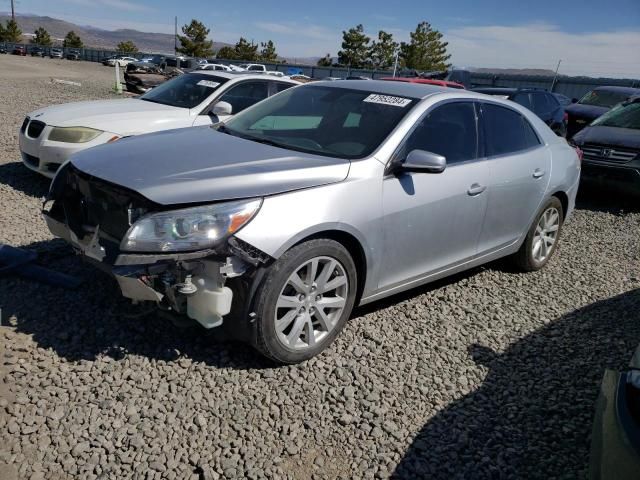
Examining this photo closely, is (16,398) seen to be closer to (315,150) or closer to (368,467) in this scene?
(368,467)

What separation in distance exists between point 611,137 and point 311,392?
736cm

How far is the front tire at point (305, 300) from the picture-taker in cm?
294

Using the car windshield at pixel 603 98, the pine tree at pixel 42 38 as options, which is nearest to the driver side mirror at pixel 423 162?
the car windshield at pixel 603 98

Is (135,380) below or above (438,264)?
below

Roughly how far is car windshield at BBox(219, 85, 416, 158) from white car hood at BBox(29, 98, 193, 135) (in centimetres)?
223

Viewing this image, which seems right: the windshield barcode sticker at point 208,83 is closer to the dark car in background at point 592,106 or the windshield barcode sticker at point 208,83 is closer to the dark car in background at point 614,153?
the dark car in background at point 614,153

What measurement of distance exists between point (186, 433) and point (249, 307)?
70 centimetres

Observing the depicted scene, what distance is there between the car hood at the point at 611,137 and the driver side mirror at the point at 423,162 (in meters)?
6.05

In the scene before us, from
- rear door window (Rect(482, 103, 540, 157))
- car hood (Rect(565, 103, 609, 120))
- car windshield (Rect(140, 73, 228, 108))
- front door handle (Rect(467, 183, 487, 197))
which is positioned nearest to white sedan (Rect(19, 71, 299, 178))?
car windshield (Rect(140, 73, 228, 108))

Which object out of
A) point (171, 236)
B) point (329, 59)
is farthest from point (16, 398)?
→ point (329, 59)

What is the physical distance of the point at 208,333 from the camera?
3.36m

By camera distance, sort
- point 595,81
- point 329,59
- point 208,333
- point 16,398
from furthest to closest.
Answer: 1. point 329,59
2. point 595,81
3. point 208,333
4. point 16,398

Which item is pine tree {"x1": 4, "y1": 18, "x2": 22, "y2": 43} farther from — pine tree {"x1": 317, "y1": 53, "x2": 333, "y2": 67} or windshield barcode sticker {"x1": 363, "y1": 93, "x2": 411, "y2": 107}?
windshield barcode sticker {"x1": 363, "y1": 93, "x2": 411, "y2": 107}

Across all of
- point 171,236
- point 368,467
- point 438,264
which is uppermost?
point 171,236
